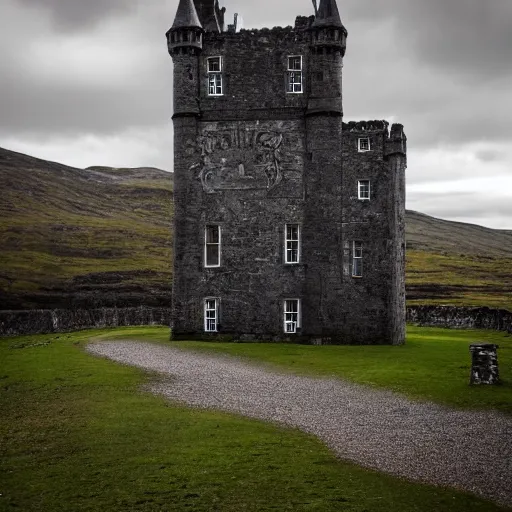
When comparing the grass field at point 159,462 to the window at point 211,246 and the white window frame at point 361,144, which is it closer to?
the window at point 211,246

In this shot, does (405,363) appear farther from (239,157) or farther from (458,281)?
(458,281)

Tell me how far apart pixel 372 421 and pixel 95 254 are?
10764cm

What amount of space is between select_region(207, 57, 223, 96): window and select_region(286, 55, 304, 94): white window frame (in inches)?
173

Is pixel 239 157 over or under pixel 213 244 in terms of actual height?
over

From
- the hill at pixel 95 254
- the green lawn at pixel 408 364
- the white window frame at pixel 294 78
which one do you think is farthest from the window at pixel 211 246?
the hill at pixel 95 254

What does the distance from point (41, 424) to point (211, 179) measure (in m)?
28.1

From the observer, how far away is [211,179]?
46219mm

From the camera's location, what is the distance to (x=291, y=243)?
4578 centimetres

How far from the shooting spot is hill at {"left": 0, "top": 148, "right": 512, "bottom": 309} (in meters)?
94.8

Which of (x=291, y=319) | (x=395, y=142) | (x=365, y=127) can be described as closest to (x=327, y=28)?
(x=365, y=127)

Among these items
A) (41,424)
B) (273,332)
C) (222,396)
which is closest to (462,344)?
(273,332)

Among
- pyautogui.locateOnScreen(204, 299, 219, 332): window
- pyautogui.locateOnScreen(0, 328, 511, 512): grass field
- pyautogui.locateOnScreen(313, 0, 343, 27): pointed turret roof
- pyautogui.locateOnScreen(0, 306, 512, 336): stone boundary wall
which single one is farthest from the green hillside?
pyautogui.locateOnScreen(0, 328, 511, 512): grass field

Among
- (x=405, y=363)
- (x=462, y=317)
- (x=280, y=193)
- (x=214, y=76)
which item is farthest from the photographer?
(x=462, y=317)

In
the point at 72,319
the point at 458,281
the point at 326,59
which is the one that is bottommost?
the point at 72,319
